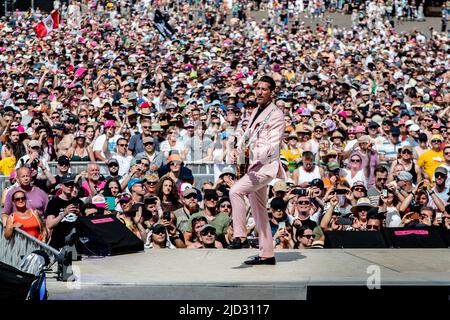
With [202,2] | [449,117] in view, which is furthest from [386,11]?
[449,117]

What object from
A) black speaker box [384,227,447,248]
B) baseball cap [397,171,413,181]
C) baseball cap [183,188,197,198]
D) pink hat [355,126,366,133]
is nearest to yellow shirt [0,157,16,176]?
baseball cap [183,188,197,198]

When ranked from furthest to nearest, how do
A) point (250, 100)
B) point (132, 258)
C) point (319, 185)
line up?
point (250, 100) < point (319, 185) < point (132, 258)

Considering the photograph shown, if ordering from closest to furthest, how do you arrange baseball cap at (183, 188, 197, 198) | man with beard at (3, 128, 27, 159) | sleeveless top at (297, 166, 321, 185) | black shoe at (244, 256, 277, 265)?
1. black shoe at (244, 256, 277, 265)
2. baseball cap at (183, 188, 197, 198)
3. sleeveless top at (297, 166, 321, 185)
4. man with beard at (3, 128, 27, 159)

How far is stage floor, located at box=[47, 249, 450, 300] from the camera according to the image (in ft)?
29.9

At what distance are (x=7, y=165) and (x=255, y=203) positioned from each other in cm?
661

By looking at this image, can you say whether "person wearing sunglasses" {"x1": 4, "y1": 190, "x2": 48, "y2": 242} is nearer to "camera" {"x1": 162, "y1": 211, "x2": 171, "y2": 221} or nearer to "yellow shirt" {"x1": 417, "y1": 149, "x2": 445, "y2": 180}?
"camera" {"x1": 162, "y1": 211, "x2": 171, "y2": 221}

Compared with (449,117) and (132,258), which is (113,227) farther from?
(449,117)

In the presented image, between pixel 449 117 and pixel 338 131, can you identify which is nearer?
pixel 338 131

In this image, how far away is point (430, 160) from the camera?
17031mm

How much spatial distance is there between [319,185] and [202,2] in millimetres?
34071

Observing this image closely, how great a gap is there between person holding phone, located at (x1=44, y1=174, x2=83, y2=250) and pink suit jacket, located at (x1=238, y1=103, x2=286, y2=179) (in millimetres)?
2452

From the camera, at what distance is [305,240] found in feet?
39.8

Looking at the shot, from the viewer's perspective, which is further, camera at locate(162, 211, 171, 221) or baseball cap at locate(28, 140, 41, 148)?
baseball cap at locate(28, 140, 41, 148)
